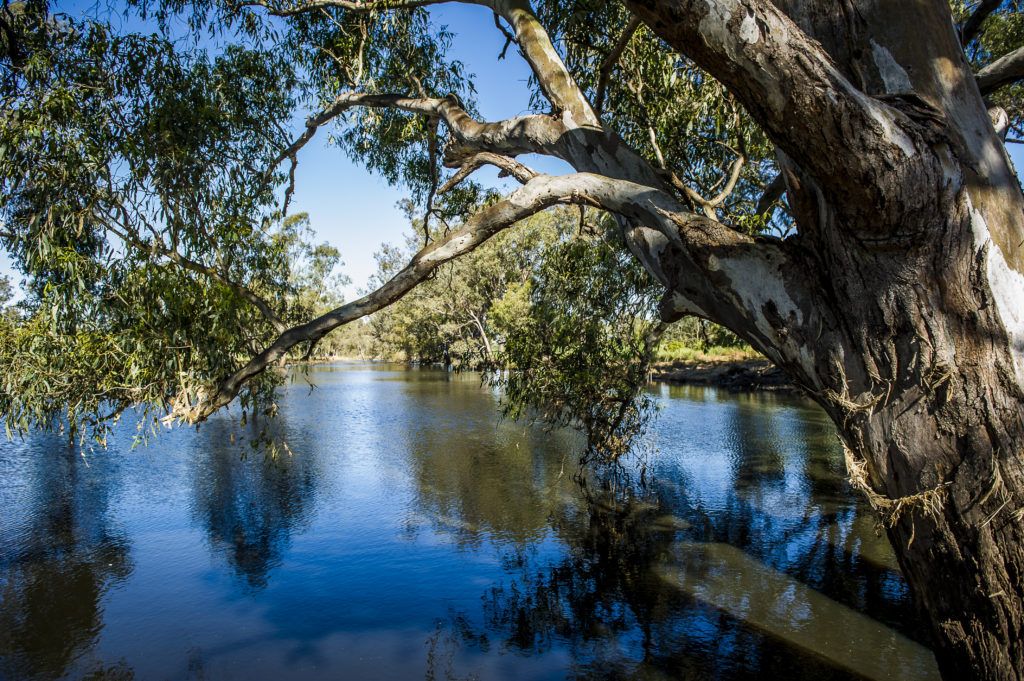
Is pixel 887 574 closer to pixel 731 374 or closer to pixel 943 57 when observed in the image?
pixel 943 57

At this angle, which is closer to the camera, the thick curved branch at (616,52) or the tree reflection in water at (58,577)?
the thick curved branch at (616,52)

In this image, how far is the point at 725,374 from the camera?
870 inches

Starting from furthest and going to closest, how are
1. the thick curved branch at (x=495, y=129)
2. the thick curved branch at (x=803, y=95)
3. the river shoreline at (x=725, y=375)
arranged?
the river shoreline at (x=725, y=375) → the thick curved branch at (x=495, y=129) → the thick curved branch at (x=803, y=95)

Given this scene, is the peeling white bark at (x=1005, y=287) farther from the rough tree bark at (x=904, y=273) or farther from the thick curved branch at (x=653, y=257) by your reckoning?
the thick curved branch at (x=653, y=257)

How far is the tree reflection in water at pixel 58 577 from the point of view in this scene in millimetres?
4465

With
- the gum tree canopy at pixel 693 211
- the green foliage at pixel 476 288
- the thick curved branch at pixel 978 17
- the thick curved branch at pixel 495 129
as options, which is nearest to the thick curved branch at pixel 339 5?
the gum tree canopy at pixel 693 211

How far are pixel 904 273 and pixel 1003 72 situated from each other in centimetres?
189

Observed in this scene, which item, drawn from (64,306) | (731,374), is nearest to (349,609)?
(64,306)

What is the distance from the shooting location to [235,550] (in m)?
6.43

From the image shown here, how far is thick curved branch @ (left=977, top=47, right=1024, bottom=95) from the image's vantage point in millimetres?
3098

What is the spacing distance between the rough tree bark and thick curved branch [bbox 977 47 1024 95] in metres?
1.21

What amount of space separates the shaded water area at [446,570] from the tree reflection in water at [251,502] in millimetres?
37

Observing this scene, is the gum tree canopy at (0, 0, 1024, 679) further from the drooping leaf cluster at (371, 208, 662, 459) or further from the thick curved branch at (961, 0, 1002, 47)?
the drooping leaf cluster at (371, 208, 662, 459)

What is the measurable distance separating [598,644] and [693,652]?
63cm
